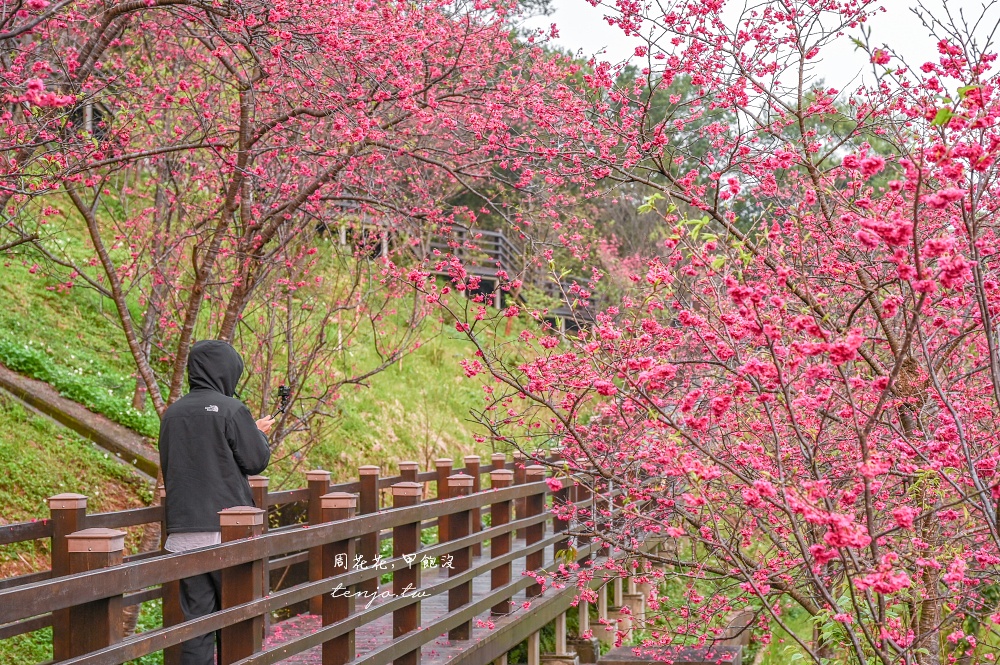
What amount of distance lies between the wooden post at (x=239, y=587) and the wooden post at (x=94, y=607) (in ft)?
2.65

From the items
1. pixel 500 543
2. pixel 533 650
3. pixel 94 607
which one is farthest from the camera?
pixel 533 650

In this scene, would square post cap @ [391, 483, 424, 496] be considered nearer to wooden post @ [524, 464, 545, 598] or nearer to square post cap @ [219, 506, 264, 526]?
square post cap @ [219, 506, 264, 526]

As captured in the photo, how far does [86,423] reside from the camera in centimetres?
1089

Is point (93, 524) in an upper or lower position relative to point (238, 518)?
lower

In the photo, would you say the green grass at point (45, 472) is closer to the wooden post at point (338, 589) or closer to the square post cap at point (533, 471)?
the square post cap at point (533, 471)

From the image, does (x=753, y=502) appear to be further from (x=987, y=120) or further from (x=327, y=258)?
(x=327, y=258)

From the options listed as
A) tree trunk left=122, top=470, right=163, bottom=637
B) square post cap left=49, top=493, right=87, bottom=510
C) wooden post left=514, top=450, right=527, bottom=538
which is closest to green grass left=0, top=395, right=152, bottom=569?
tree trunk left=122, top=470, right=163, bottom=637

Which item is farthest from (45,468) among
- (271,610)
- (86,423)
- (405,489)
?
(271,610)

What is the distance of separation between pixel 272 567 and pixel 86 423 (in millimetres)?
5126

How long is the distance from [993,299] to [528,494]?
185 inches

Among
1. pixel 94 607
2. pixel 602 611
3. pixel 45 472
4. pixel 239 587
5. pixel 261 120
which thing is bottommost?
pixel 602 611

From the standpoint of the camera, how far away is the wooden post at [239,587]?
4.23 meters

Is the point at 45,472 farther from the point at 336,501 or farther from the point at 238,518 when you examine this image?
the point at 238,518

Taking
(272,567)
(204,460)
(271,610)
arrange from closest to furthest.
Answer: (271,610) → (204,460) → (272,567)
